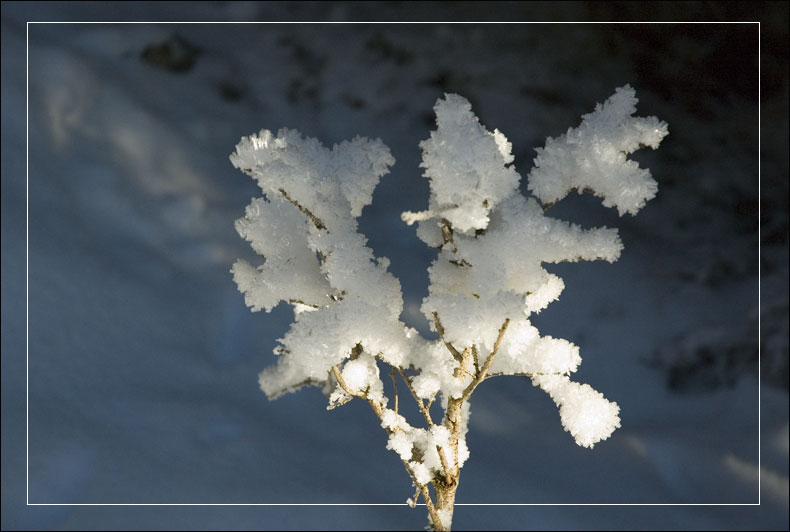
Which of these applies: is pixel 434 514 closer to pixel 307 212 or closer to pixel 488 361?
pixel 488 361

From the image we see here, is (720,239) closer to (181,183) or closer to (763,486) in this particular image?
(763,486)

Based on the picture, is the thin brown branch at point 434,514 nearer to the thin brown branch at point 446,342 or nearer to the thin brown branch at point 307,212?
the thin brown branch at point 446,342

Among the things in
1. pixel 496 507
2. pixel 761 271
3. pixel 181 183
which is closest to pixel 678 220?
pixel 761 271

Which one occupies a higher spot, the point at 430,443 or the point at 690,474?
the point at 430,443

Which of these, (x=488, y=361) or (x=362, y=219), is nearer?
(x=488, y=361)

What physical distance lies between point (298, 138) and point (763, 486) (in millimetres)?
1089

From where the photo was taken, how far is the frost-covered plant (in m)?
0.52

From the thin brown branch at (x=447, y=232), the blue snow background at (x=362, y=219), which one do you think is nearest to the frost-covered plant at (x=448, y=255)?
the thin brown branch at (x=447, y=232)

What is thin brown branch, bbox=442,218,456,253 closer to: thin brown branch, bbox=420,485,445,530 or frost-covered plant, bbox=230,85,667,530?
frost-covered plant, bbox=230,85,667,530

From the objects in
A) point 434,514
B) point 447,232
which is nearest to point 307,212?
point 447,232

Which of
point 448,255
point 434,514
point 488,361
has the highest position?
point 448,255

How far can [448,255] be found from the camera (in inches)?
23.1

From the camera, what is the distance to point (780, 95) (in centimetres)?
114

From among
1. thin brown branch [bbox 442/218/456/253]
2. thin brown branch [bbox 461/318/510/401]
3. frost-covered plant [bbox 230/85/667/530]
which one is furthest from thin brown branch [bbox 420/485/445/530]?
thin brown branch [bbox 442/218/456/253]
